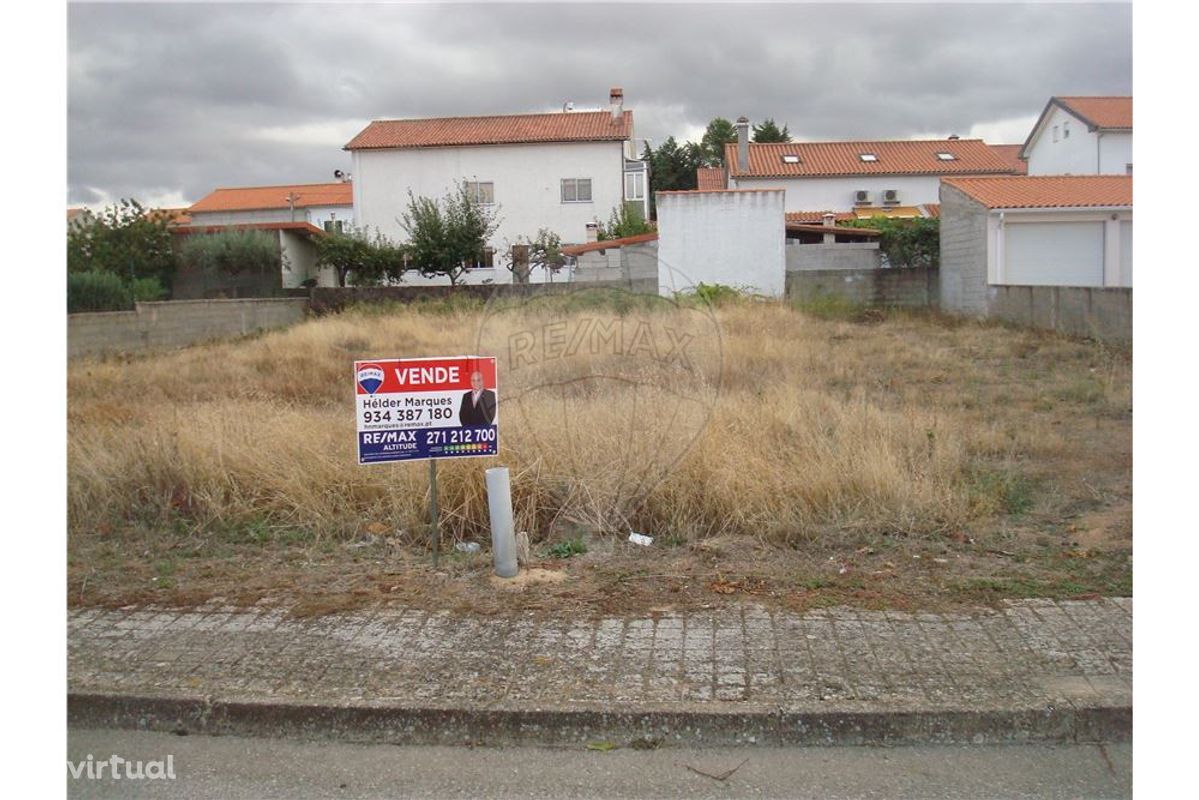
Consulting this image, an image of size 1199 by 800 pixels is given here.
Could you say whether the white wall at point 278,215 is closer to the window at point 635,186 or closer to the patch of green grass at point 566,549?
the window at point 635,186

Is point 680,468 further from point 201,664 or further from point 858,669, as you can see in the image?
point 201,664

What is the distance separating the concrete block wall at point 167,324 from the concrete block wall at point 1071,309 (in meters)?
17.4

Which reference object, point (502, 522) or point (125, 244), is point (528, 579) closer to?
point (502, 522)

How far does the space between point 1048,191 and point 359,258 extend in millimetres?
21490

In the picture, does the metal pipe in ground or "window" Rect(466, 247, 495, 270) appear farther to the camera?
→ "window" Rect(466, 247, 495, 270)

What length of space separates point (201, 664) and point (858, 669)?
2.81 metres

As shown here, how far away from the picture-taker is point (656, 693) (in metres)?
3.84

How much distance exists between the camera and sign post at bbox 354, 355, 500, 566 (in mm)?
5254

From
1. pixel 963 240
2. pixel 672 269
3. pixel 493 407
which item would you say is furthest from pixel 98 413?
pixel 963 240

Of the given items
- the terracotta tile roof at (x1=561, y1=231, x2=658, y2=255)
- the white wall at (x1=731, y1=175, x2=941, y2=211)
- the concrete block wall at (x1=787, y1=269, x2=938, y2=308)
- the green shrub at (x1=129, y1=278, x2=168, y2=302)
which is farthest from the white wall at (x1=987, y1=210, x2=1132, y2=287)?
the white wall at (x1=731, y1=175, x2=941, y2=211)

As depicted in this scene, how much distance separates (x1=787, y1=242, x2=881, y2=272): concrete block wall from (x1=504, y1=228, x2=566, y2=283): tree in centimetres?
868

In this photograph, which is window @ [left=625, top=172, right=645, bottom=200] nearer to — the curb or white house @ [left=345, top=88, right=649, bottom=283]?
white house @ [left=345, top=88, right=649, bottom=283]

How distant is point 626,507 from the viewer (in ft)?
20.2

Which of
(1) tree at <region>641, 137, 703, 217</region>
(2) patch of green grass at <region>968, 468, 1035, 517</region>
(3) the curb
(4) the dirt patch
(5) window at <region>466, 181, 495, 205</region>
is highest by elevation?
(1) tree at <region>641, 137, 703, 217</region>
